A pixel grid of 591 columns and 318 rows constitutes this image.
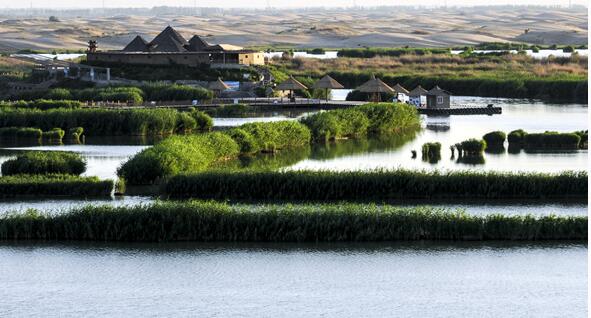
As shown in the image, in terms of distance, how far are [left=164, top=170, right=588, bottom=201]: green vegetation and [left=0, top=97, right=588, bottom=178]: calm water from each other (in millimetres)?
2013

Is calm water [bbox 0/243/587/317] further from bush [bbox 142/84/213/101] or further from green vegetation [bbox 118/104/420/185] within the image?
bush [bbox 142/84/213/101]

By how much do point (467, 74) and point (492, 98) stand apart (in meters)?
5.09

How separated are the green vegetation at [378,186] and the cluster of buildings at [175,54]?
33.3m

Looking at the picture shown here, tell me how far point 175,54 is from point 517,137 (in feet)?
85.6

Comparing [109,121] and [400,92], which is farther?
[400,92]

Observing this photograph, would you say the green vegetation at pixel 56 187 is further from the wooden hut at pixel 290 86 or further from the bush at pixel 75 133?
the wooden hut at pixel 290 86

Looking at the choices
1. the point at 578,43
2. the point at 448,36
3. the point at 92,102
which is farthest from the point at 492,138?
the point at 448,36

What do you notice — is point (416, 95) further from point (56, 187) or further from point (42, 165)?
point (56, 187)

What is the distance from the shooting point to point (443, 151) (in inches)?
1508

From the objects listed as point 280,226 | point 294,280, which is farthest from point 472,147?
point 294,280

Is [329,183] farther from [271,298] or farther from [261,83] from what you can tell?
[261,83]

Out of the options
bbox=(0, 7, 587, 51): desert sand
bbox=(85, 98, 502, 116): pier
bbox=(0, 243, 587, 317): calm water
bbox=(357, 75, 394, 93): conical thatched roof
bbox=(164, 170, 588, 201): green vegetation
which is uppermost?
bbox=(164, 170, 588, 201): green vegetation

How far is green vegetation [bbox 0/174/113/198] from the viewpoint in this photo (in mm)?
29516

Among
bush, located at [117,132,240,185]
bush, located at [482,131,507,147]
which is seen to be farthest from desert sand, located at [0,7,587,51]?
bush, located at [117,132,240,185]
